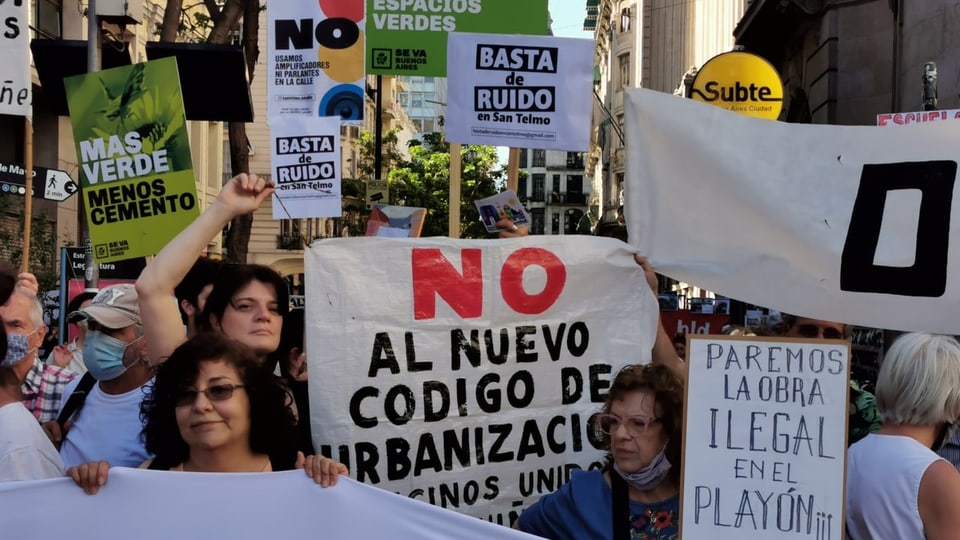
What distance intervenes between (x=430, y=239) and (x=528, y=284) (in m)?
0.44

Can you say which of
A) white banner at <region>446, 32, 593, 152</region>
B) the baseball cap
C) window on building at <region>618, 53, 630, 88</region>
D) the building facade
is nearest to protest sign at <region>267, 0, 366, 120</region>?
white banner at <region>446, 32, 593, 152</region>

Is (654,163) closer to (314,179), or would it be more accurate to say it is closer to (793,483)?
(793,483)

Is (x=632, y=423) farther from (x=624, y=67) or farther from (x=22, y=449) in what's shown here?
(x=624, y=67)

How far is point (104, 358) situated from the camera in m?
3.71

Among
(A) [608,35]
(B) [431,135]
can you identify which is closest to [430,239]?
(B) [431,135]

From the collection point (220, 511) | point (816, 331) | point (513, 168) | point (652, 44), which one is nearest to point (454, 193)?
point (513, 168)

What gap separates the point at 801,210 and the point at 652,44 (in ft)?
165

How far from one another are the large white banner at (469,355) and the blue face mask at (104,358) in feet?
2.27

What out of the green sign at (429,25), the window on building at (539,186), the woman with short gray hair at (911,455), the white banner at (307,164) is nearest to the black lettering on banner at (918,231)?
the woman with short gray hair at (911,455)

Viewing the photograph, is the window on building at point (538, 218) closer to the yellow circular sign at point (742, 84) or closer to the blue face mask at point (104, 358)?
the yellow circular sign at point (742, 84)

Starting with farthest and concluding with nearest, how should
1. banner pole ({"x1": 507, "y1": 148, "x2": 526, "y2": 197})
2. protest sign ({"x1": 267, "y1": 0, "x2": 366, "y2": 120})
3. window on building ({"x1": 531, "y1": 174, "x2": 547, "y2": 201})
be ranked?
window on building ({"x1": 531, "y1": 174, "x2": 547, "y2": 201})
protest sign ({"x1": 267, "y1": 0, "x2": 366, "y2": 120})
banner pole ({"x1": 507, "y1": 148, "x2": 526, "y2": 197})

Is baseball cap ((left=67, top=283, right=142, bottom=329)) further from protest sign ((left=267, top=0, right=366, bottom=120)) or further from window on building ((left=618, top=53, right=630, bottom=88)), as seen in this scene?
window on building ((left=618, top=53, right=630, bottom=88))

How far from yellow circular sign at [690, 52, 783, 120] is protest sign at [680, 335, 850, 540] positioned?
9872 millimetres

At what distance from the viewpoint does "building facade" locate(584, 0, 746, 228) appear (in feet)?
115
